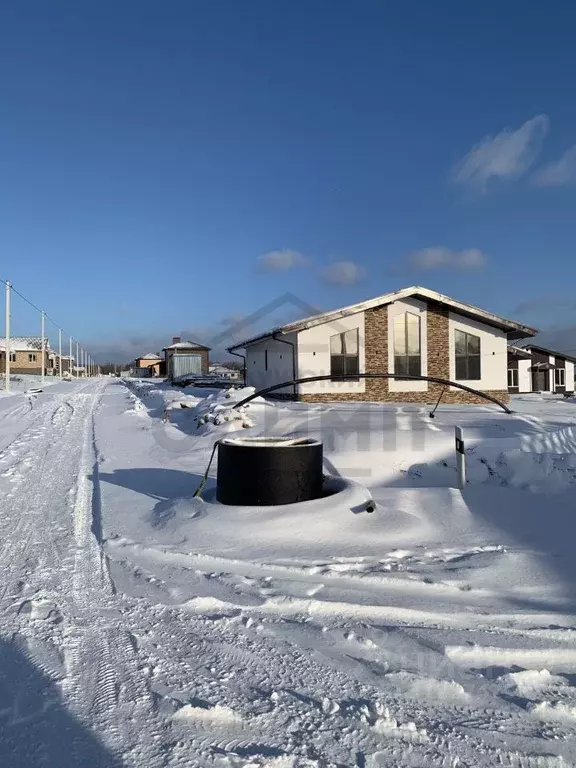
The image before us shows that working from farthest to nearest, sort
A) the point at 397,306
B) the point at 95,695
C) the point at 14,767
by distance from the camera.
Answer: the point at 397,306 → the point at 95,695 → the point at 14,767

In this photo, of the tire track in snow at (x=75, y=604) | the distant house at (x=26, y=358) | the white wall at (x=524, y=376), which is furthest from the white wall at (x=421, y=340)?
the distant house at (x=26, y=358)

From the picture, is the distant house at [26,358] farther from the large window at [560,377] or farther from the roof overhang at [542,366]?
the large window at [560,377]

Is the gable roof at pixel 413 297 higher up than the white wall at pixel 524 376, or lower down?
higher up

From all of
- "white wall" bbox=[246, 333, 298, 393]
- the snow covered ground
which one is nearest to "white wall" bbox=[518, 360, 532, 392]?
"white wall" bbox=[246, 333, 298, 393]

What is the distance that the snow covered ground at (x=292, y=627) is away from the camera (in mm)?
2432

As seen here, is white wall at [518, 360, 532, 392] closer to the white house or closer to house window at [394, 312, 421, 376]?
the white house

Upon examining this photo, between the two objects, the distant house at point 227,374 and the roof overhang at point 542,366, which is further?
the distant house at point 227,374

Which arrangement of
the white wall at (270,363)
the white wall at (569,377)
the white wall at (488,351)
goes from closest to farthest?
the white wall at (270,363)
the white wall at (488,351)
the white wall at (569,377)

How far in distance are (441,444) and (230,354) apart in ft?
72.7

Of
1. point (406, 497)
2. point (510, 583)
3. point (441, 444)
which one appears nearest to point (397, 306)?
point (441, 444)

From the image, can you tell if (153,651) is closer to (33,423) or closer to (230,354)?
(33,423)

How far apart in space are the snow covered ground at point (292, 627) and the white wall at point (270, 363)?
50.6 ft

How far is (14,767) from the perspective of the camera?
224 cm

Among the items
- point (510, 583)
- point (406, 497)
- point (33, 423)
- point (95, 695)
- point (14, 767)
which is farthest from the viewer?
point (33, 423)
